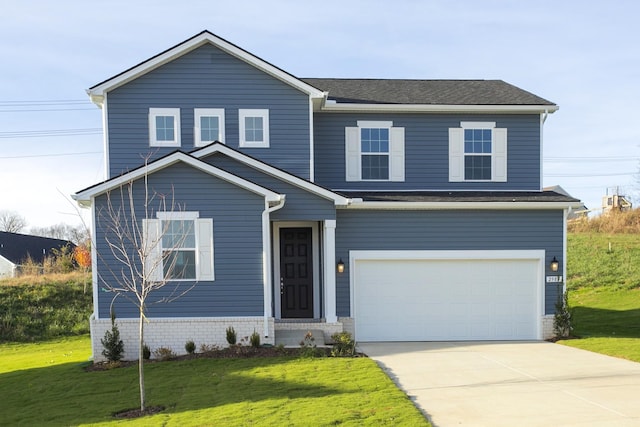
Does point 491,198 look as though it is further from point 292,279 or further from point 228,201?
point 228,201

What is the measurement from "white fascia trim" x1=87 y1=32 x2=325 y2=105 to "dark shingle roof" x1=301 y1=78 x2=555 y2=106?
1748 millimetres

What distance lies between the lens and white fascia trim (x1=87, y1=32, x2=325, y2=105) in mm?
12789

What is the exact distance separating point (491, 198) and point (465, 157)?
1.59 m

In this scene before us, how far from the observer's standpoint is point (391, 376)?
30.6 feet

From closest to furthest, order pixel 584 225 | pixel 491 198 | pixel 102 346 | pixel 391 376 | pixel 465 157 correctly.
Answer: pixel 391 376, pixel 102 346, pixel 491 198, pixel 465 157, pixel 584 225

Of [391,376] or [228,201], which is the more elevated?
[228,201]

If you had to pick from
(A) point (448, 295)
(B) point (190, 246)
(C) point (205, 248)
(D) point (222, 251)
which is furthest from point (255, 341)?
(A) point (448, 295)

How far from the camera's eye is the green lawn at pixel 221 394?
704 centimetres

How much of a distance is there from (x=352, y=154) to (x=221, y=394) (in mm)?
7915

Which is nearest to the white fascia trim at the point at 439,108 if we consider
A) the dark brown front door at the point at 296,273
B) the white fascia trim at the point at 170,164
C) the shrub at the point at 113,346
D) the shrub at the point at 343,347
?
the dark brown front door at the point at 296,273

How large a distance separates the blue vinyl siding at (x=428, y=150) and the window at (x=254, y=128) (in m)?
1.57

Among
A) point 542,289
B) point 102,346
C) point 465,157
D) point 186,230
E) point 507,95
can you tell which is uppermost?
point 507,95

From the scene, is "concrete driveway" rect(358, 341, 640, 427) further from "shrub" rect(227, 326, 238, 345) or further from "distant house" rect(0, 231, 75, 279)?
"distant house" rect(0, 231, 75, 279)

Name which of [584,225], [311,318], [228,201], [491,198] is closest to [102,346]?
[228,201]
